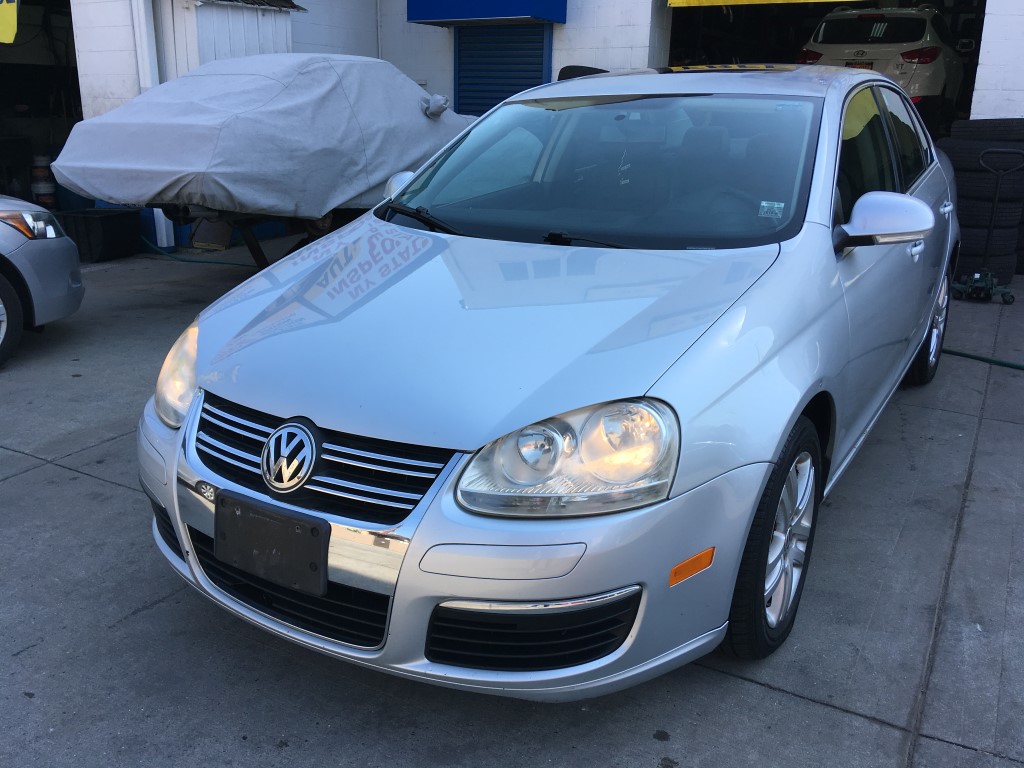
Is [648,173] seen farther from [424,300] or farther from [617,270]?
[424,300]

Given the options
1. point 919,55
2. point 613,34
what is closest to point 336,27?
point 613,34

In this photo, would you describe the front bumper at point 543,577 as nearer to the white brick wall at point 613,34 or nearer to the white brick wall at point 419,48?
the white brick wall at point 613,34

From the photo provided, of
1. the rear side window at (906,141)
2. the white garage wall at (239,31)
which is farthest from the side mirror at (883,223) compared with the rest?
the white garage wall at (239,31)

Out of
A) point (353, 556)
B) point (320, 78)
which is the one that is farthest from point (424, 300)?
point (320, 78)

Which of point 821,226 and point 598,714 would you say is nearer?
point 598,714

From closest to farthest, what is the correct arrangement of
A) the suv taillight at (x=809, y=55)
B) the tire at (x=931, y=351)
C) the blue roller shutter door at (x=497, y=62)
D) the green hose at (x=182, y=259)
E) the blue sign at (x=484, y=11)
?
the tire at (x=931, y=351)
the green hose at (x=182, y=259)
the blue sign at (x=484, y=11)
the blue roller shutter door at (x=497, y=62)
the suv taillight at (x=809, y=55)

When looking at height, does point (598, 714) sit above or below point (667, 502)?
below

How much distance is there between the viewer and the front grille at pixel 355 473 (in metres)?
2.07

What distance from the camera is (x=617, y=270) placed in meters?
2.70

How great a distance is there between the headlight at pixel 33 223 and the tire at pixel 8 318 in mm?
308

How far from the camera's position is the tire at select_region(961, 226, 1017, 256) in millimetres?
7105

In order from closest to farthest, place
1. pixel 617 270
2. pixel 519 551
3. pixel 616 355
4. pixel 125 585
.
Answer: pixel 519 551 → pixel 616 355 → pixel 617 270 → pixel 125 585

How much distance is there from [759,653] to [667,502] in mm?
768

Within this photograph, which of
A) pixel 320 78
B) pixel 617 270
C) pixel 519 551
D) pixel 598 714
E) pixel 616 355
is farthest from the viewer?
pixel 320 78
